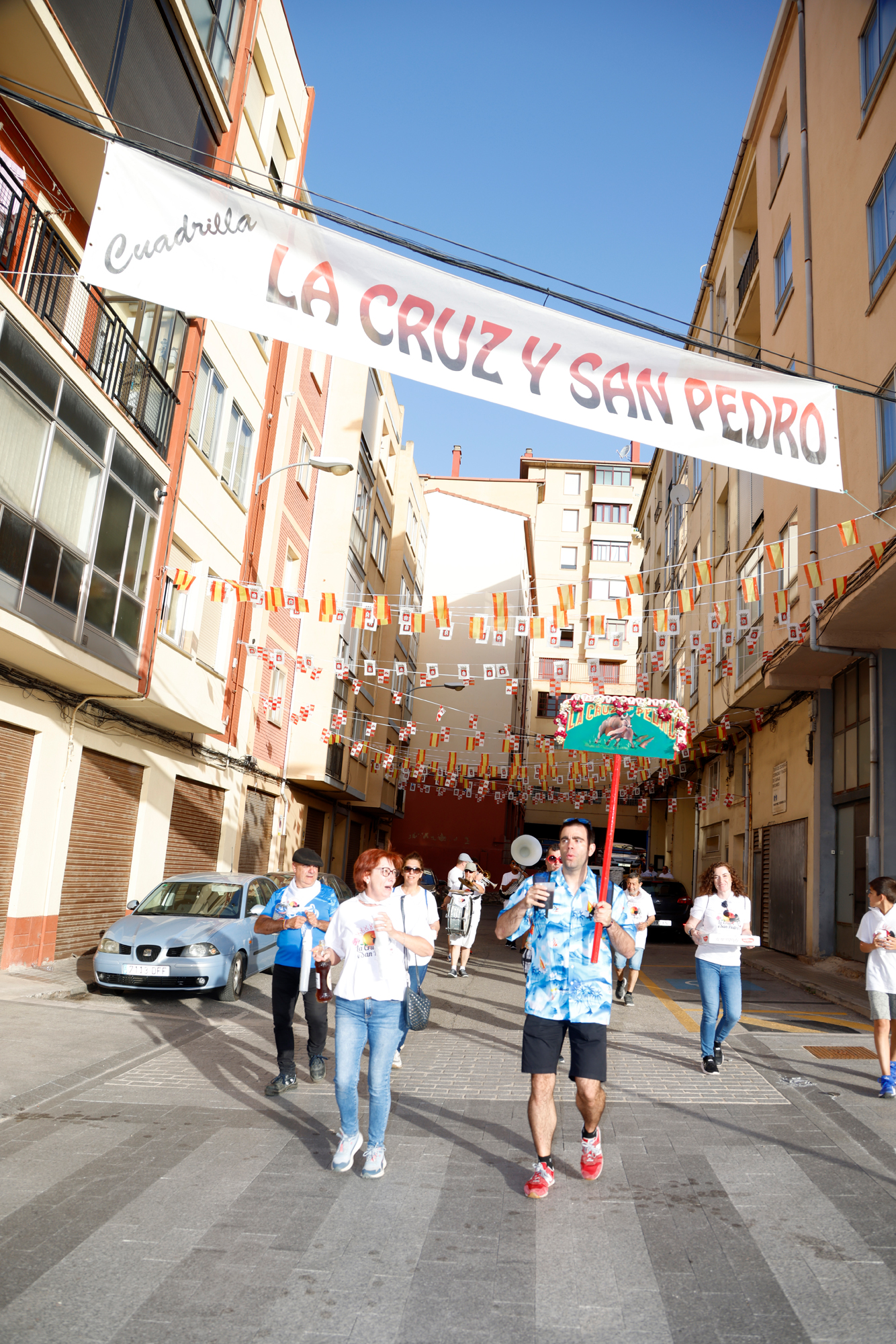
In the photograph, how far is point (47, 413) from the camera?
11078mm

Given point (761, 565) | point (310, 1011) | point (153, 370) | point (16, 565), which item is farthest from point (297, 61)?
point (310, 1011)

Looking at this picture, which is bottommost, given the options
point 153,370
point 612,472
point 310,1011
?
point 310,1011

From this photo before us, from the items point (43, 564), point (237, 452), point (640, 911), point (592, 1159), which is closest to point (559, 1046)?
point (592, 1159)

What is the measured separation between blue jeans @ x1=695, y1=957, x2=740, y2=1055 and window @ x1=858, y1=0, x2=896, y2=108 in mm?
12848

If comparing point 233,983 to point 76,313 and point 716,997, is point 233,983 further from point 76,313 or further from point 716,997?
point 76,313

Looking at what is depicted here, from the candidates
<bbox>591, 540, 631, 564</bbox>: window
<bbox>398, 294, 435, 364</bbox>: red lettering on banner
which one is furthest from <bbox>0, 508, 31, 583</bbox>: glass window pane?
<bbox>591, 540, 631, 564</bbox>: window

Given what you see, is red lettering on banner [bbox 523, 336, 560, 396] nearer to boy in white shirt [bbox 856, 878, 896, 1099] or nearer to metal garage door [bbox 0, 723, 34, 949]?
boy in white shirt [bbox 856, 878, 896, 1099]

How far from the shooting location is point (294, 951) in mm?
7266

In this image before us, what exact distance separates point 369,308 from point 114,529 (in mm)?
8178

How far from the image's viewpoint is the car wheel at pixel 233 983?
11.5 m

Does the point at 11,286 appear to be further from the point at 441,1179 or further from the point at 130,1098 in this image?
the point at 441,1179

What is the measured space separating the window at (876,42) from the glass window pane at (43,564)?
1306 cm

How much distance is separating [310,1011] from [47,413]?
7421 millimetres

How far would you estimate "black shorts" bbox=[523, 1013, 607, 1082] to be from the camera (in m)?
5.02
